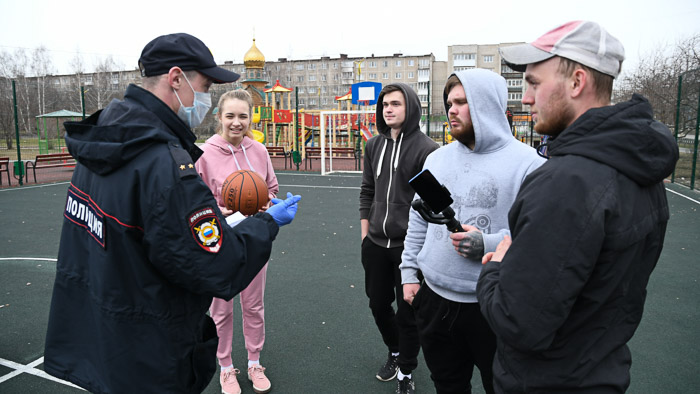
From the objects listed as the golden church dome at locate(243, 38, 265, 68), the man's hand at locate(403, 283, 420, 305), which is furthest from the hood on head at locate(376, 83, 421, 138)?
the golden church dome at locate(243, 38, 265, 68)

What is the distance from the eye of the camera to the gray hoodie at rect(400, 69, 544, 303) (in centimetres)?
221

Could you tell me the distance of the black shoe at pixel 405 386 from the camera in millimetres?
3176

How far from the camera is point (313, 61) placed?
3068 inches

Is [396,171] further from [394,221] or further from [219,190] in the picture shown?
[219,190]

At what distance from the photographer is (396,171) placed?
10.9ft

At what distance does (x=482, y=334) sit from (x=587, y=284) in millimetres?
1013

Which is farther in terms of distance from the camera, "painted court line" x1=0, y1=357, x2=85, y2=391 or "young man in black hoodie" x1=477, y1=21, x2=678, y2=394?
"painted court line" x1=0, y1=357, x2=85, y2=391

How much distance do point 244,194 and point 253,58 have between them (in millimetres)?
27740

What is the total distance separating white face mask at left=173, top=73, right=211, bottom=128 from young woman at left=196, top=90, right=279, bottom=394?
1.29m

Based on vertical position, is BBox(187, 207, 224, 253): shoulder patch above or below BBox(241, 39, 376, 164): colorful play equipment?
below

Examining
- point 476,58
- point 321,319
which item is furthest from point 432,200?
point 476,58

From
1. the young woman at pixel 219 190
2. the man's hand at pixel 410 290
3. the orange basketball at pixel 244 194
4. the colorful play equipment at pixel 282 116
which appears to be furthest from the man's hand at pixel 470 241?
the colorful play equipment at pixel 282 116

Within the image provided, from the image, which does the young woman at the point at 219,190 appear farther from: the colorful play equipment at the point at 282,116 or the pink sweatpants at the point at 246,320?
the colorful play equipment at the point at 282,116

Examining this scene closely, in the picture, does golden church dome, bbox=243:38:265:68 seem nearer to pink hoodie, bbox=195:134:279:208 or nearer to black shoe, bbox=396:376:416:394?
pink hoodie, bbox=195:134:279:208
